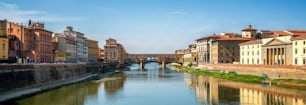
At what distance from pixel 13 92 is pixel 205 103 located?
52.6ft

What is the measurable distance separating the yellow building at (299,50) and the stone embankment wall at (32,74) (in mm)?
30608

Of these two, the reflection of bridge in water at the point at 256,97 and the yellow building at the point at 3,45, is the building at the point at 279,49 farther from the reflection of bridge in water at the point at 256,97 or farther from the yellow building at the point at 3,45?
the yellow building at the point at 3,45

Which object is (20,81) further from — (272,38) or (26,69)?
(272,38)

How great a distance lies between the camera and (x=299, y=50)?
1971 inches

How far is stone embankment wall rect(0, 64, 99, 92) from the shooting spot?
3272 cm

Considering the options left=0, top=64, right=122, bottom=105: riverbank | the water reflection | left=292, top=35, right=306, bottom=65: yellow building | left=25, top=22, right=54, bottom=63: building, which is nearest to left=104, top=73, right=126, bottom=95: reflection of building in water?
the water reflection

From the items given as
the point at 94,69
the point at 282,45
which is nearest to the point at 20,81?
the point at 282,45

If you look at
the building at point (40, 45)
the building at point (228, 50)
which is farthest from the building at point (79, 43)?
the building at point (228, 50)

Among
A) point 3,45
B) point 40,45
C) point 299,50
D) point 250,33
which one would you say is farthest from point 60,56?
point 250,33

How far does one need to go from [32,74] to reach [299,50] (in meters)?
32.9

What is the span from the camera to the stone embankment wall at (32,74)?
107 ft

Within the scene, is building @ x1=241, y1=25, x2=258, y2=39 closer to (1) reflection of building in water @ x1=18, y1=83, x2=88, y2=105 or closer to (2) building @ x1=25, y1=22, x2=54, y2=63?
(2) building @ x1=25, y1=22, x2=54, y2=63

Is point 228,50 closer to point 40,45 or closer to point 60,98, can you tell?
point 40,45

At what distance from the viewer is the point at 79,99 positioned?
3525 cm
